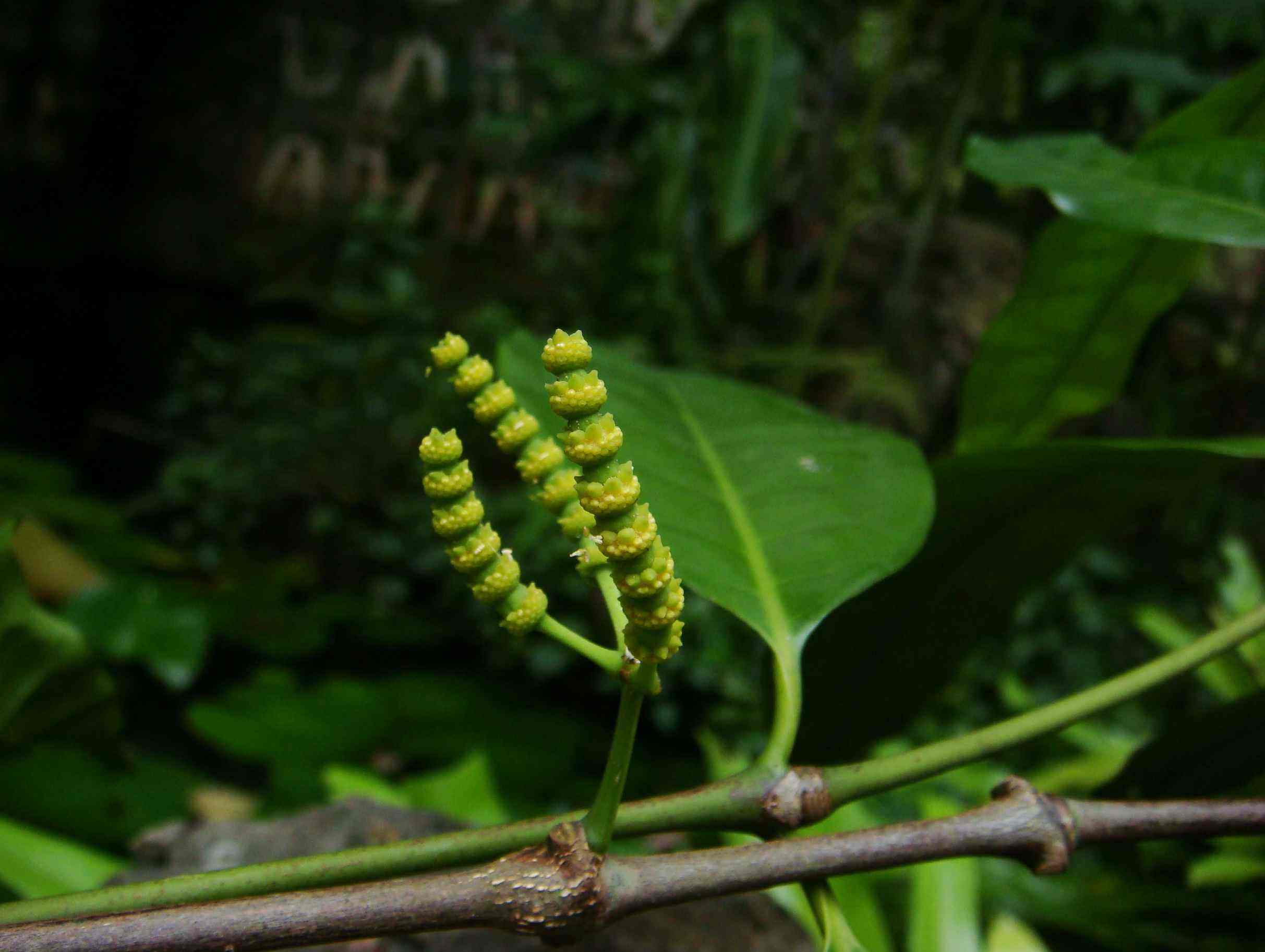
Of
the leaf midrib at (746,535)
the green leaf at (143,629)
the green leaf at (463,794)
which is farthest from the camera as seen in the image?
the green leaf at (143,629)

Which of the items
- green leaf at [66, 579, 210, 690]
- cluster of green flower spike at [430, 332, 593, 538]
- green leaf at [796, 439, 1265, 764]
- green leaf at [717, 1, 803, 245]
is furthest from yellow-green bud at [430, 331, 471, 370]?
green leaf at [66, 579, 210, 690]

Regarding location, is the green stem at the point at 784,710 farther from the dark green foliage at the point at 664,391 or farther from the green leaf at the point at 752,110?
the green leaf at the point at 752,110

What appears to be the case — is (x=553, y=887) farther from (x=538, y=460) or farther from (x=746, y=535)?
(x=746, y=535)

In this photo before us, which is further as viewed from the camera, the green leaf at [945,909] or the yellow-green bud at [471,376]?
the green leaf at [945,909]

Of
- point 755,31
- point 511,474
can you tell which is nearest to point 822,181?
point 755,31

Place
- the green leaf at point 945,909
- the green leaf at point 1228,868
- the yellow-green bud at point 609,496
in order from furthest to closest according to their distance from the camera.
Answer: the green leaf at point 1228,868, the green leaf at point 945,909, the yellow-green bud at point 609,496

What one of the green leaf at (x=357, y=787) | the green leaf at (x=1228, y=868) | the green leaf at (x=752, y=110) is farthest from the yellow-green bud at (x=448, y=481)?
the green leaf at (x=752, y=110)
